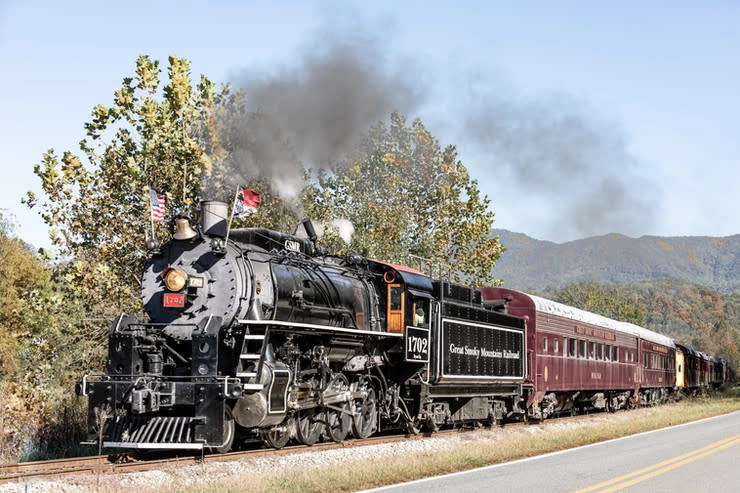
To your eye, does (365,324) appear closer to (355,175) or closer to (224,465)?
(224,465)

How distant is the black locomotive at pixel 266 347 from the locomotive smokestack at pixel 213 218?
0.07 ft

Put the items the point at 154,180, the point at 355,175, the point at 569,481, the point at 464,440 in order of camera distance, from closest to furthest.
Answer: the point at 569,481, the point at 464,440, the point at 154,180, the point at 355,175

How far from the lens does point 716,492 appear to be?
10148 mm

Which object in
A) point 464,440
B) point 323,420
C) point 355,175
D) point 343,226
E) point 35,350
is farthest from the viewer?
point 355,175

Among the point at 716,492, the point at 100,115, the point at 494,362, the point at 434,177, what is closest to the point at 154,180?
the point at 100,115

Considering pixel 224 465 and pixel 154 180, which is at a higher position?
A: pixel 154 180

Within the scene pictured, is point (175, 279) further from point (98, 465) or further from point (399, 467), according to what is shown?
point (399, 467)

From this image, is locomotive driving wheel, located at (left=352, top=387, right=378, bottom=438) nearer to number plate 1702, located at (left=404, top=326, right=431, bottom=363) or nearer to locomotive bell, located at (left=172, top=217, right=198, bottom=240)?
number plate 1702, located at (left=404, top=326, right=431, bottom=363)

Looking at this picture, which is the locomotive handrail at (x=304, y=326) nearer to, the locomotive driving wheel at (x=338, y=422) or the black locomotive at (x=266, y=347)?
the black locomotive at (x=266, y=347)

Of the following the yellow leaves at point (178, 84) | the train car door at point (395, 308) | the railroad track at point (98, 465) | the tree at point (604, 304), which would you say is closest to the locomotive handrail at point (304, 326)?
the train car door at point (395, 308)

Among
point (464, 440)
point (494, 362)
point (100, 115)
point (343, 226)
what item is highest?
point (100, 115)

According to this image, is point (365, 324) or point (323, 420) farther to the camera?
point (365, 324)

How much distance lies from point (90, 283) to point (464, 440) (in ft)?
31.5

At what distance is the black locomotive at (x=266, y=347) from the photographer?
12492 mm
